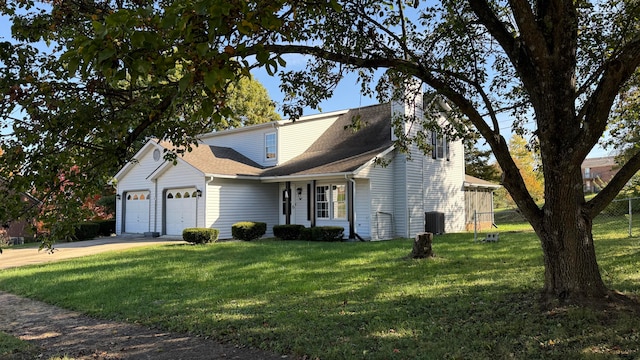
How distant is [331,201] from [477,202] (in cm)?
1012

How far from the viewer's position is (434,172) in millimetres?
21781

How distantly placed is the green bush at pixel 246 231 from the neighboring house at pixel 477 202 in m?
11.4

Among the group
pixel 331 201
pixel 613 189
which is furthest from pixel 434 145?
pixel 613 189

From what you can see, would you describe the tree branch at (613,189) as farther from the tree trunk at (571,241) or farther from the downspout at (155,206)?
the downspout at (155,206)

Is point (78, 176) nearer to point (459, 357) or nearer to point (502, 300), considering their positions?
point (459, 357)

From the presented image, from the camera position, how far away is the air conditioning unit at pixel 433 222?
20562 mm

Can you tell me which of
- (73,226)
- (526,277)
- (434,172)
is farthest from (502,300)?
(434,172)

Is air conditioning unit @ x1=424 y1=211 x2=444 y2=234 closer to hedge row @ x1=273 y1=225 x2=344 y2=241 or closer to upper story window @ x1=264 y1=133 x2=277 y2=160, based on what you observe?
hedge row @ x1=273 y1=225 x2=344 y2=241

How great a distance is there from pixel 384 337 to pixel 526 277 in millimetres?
4244

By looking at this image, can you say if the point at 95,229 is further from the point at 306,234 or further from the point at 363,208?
the point at 363,208

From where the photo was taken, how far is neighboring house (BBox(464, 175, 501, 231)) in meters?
24.2

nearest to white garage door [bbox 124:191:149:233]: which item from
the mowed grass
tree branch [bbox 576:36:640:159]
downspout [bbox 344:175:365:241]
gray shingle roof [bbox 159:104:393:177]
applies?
gray shingle roof [bbox 159:104:393:177]

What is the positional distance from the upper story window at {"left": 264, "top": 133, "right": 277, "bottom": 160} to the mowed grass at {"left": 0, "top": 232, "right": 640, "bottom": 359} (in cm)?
1024

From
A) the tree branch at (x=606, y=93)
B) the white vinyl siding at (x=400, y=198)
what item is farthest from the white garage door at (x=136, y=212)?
the tree branch at (x=606, y=93)
